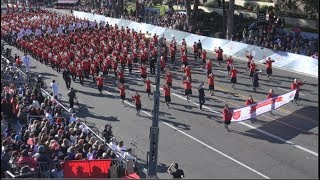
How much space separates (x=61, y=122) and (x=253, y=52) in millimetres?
19339

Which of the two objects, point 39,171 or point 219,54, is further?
point 219,54

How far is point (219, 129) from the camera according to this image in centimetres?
2036

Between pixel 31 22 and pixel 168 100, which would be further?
pixel 31 22

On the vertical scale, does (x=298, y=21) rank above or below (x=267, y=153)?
above

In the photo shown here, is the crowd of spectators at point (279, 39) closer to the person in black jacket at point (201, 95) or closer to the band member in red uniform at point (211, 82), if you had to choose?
the band member in red uniform at point (211, 82)

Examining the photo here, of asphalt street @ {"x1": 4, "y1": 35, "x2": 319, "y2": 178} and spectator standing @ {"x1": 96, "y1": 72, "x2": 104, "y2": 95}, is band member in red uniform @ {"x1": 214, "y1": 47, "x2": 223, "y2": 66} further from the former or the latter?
spectator standing @ {"x1": 96, "y1": 72, "x2": 104, "y2": 95}

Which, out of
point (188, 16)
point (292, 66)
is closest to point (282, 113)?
point (292, 66)

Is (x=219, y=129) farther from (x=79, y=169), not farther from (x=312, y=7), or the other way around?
(x=312, y=7)

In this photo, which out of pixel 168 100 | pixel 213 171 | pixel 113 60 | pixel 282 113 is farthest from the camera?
pixel 113 60

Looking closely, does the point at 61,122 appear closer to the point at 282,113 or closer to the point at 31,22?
the point at 282,113

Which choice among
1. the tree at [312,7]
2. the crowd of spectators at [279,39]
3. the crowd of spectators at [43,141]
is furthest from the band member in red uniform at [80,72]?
the tree at [312,7]

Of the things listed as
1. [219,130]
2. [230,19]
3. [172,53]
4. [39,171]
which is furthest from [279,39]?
[39,171]

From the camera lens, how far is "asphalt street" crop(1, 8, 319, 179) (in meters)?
16.5

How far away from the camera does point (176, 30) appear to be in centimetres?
4278
